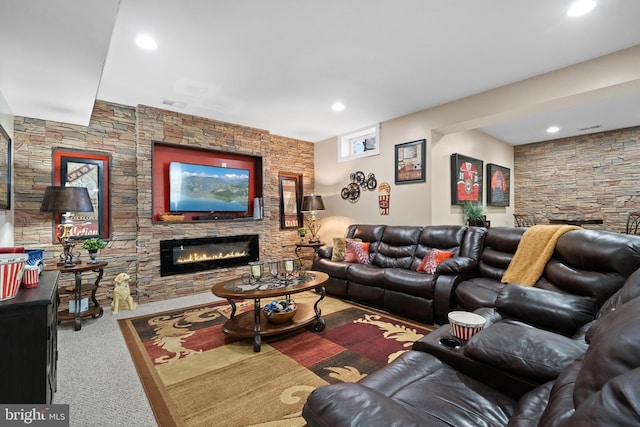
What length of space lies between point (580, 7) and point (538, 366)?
8.94 feet

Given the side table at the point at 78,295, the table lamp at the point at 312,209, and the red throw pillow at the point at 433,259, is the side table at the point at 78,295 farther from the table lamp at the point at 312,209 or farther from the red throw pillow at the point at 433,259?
the red throw pillow at the point at 433,259

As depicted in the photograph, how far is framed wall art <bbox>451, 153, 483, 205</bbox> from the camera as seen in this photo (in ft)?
16.0

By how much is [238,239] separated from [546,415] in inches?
187

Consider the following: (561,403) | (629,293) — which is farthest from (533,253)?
(561,403)

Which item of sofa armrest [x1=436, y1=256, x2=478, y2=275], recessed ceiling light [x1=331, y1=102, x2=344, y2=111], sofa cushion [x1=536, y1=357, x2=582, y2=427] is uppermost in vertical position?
recessed ceiling light [x1=331, y1=102, x2=344, y2=111]

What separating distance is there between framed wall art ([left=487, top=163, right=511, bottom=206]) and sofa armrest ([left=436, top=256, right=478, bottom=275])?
3239 mm

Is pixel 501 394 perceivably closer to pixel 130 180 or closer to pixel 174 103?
pixel 174 103

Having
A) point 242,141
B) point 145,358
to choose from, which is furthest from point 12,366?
point 242,141

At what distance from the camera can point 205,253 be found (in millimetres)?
4770

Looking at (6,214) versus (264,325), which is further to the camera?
(6,214)

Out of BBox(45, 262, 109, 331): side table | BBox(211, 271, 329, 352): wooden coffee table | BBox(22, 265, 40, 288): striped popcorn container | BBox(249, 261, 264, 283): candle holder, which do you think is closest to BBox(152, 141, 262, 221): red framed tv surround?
BBox(45, 262, 109, 331): side table

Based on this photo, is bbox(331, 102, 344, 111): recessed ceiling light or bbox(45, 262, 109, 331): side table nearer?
bbox(45, 262, 109, 331): side table

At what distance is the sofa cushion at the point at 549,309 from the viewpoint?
67.3 inches

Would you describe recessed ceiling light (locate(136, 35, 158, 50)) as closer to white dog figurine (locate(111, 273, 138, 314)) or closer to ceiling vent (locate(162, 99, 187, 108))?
ceiling vent (locate(162, 99, 187, 108))
